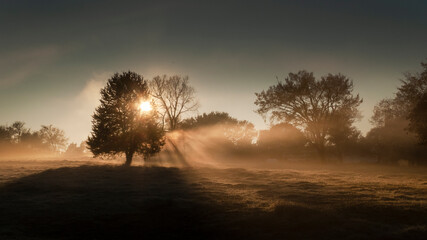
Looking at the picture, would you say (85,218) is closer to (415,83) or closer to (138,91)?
(138,91)

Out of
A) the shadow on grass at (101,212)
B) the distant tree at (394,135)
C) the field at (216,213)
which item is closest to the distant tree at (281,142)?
the distant tree at (394,135)

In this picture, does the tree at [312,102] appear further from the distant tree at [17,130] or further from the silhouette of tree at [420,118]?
the distant tree at [17,130]

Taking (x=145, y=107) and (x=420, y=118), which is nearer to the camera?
(x=420, y=118)

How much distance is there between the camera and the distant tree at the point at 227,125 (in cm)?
→ 7525

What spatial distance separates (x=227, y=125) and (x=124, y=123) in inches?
2118

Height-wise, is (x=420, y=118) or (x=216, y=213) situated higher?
(x=420, y=118)

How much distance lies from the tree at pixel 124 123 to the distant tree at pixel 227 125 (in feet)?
135

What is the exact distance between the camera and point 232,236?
7.41 m

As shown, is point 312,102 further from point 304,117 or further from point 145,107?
point 145,107

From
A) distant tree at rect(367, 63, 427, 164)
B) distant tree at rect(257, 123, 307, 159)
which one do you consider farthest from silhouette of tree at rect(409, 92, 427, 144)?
distant tree at rect(257, 123, 307, 159)

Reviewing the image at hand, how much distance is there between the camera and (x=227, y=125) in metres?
80.1

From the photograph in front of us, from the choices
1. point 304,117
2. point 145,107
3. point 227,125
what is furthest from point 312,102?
point 227,125

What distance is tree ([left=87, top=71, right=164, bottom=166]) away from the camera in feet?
91.7

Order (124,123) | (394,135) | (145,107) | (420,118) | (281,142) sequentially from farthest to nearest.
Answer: (281,142)
(394,135)
(145,107)
(124,123)
(420,118)
